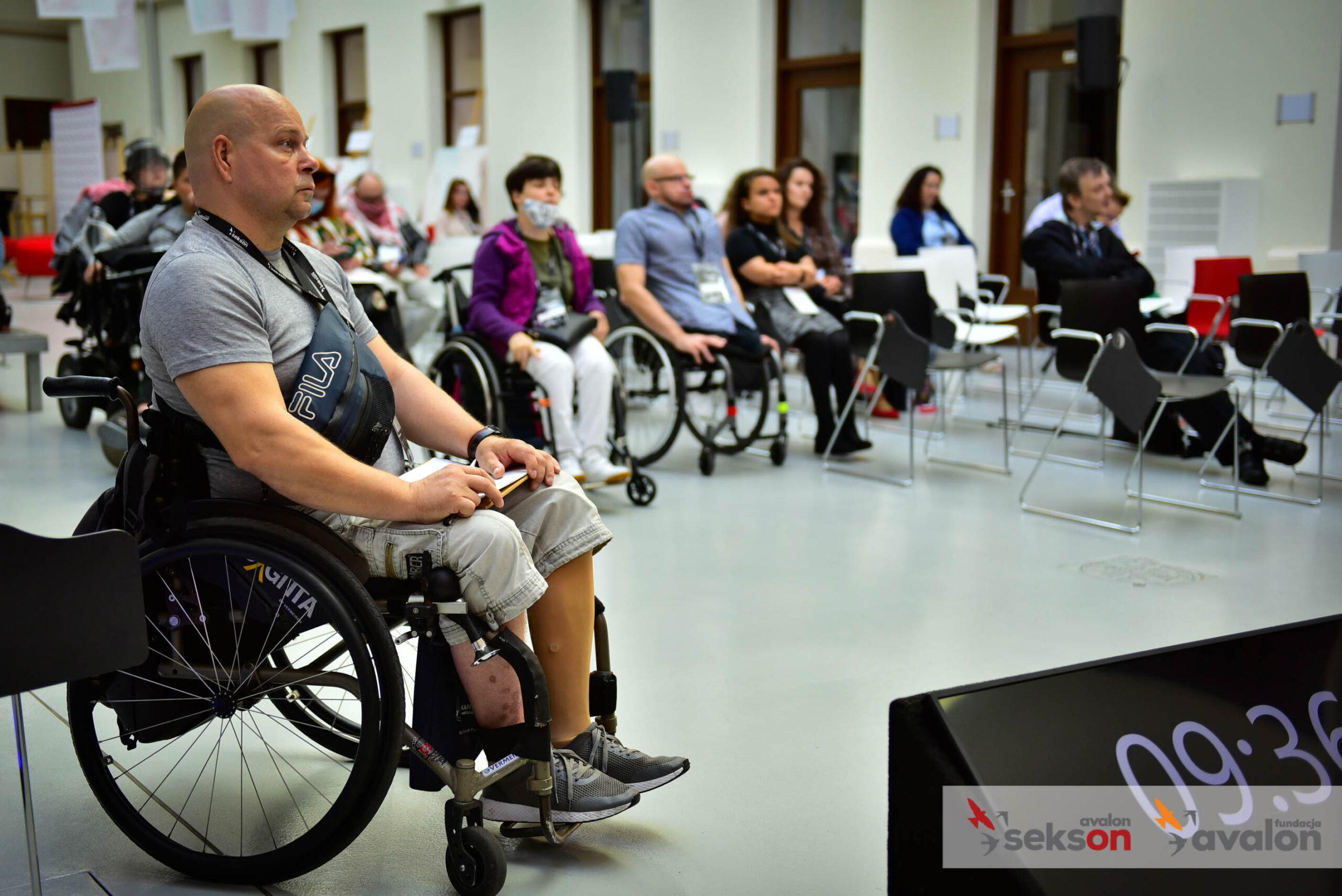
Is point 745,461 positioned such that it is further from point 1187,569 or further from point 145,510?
point 145,510

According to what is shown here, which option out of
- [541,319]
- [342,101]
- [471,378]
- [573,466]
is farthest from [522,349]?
[342,101]

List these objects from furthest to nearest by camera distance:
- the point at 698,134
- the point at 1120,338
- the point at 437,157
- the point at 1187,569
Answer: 1. the point at 437,157
2. the point at 698,134
3. the point at 1120,338
4. the point at 1187,569

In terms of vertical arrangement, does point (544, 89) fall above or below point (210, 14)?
below

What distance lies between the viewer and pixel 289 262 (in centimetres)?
198

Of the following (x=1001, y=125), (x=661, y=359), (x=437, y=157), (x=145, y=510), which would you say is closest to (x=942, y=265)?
(x=661, y=359)

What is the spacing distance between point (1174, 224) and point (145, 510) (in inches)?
285

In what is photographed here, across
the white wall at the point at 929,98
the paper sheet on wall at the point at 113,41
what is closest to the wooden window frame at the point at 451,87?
the paper sheet on wall at the point at 113,41

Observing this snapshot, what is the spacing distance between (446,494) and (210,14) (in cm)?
859

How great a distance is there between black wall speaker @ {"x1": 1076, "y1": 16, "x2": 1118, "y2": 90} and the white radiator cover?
2.41 feet

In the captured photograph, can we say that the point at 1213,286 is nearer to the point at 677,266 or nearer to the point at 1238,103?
the point at 1238,103

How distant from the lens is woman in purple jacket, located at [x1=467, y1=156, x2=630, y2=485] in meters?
4.41

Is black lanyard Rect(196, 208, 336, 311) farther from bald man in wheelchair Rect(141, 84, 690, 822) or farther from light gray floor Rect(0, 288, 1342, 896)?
light gray floor Rect(0, 288, 1342, 896)

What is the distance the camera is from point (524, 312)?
4.52m

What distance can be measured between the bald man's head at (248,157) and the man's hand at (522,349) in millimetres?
2446
